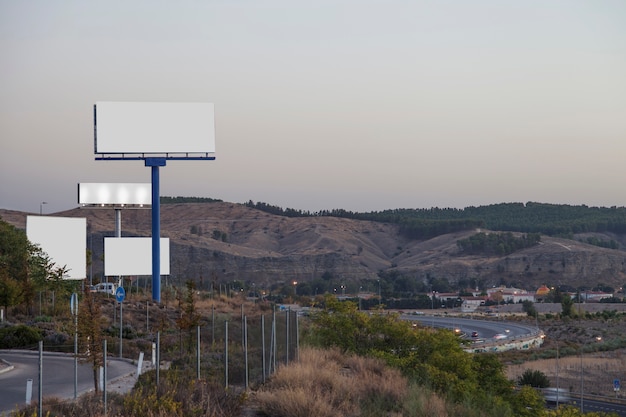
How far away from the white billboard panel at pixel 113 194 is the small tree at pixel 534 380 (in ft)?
104

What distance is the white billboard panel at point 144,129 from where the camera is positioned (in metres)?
61.1

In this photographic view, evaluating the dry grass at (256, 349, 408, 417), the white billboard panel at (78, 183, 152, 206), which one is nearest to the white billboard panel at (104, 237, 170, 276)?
the white billboard panel at (78, 183, 152, 206)

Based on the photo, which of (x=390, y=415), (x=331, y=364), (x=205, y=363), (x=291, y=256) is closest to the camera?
(x=390, y=415)

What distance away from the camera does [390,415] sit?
717 inches

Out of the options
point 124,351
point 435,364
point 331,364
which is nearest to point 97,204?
point 124,351

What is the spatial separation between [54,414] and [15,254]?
40.8m

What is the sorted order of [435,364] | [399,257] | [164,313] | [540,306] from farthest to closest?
1. [399,257]
2. [540,306]
3. [164,313]
4. [435,364]

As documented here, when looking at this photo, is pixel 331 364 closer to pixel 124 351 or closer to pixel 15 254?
pixel 124 351

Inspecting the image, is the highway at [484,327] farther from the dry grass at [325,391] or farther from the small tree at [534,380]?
the dry grass at [325,391]

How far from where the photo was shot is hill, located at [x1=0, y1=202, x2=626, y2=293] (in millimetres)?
154875

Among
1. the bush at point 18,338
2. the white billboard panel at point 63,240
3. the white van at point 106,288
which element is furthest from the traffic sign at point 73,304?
the white van at point 106,288

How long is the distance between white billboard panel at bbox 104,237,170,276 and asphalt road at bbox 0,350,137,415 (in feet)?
90.5

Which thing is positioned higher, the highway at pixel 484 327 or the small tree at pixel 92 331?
the small tree at pixel 92 331

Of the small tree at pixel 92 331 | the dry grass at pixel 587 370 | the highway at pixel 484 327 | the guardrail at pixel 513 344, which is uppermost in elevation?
the small tree at pixel 92 331
